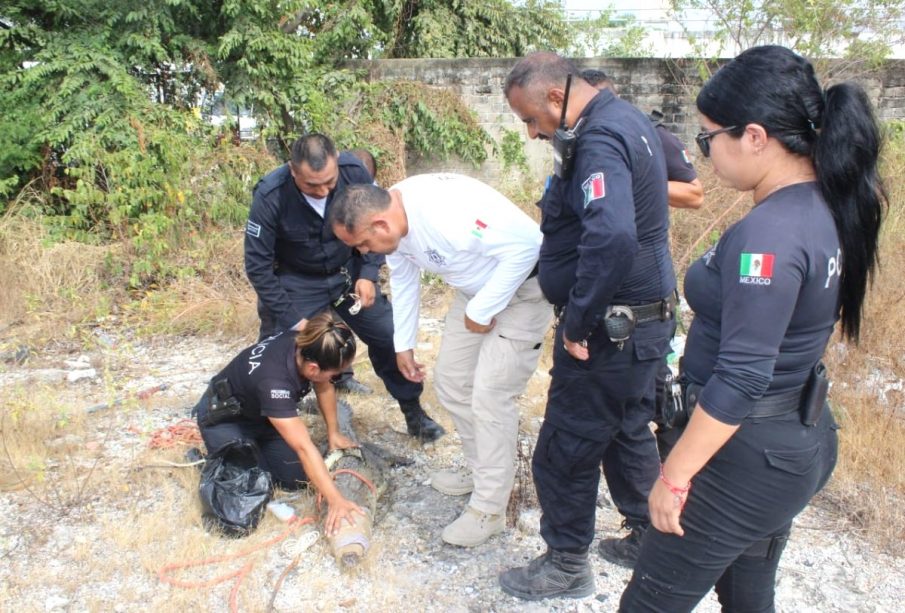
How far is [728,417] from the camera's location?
1.40 metres

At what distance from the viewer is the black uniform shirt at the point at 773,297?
133 centimetres

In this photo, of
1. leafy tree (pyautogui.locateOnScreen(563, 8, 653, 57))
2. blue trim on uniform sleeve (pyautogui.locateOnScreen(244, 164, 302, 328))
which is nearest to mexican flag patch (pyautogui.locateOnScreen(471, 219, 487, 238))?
blue trim on uniform sleeve (pyautogui.locateOnScreen(244, 164, 302, 328))

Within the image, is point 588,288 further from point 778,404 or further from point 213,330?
point 213,330

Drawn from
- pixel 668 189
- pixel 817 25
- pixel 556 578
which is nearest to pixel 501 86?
pixel 817 25

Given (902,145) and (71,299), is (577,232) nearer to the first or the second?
(71,299)

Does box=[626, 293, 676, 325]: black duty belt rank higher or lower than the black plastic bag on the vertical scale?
higher

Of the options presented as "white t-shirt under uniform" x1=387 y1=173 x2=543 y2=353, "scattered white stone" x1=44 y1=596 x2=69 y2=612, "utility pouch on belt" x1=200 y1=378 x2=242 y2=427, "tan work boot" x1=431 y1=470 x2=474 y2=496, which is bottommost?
"scattered white stone" x1=44 y1=596 x2=69 y2=612

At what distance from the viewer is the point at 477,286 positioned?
272 centimetres

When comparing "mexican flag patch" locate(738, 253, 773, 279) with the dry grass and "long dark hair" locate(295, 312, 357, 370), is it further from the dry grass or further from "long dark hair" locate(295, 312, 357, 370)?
the dry grass

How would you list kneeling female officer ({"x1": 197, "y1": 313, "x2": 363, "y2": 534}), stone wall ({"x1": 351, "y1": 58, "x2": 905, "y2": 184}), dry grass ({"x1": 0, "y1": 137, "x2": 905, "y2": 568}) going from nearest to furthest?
kneeling female officer ({"x1": 197, "y1": 313, "x2": 363, "y2": 534}), dry grass ({"x1": 0, "y1": 137, "x2": 905, "y2": 568}), stone wall ({"x1": 351, "y1": 58, "x2": 905, "y2": 184})

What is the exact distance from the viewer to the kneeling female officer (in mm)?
2785

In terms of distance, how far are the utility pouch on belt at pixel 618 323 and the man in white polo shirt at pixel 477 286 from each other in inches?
18.8

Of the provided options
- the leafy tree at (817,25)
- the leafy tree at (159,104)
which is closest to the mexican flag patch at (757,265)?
the leafy tree at (159,104)

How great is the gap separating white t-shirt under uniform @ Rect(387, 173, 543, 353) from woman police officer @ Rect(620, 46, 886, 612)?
40.4 inches
